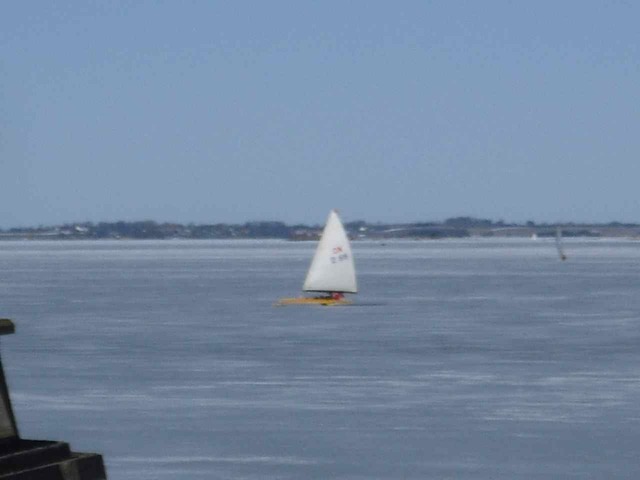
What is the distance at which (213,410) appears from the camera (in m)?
26.5

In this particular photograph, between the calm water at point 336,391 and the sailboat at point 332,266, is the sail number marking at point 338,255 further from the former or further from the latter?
the calm water at point 336,391

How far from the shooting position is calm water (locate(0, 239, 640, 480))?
20.8 meters

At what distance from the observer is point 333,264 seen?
70.8 m

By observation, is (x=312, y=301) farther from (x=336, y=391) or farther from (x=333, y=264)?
(x=336, y=391)

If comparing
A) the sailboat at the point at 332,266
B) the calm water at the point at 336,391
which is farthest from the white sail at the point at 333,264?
the calm water at the point at 336,391

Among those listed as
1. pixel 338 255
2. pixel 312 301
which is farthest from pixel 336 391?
pixel 312 301

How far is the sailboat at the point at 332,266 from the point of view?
70.4 meters

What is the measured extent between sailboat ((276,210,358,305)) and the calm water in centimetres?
510

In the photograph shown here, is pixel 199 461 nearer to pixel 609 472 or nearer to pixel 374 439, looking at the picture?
Result: pixel 374 439

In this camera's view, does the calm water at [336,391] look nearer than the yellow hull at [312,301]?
Yes

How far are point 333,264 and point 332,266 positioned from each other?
0.53 ft

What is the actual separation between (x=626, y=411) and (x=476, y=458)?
5998 mm

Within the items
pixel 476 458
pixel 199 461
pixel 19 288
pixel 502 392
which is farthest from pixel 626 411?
pixel 19 288

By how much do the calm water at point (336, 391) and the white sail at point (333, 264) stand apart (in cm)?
509
